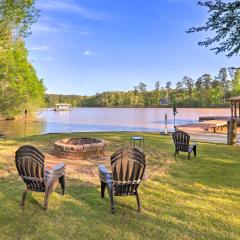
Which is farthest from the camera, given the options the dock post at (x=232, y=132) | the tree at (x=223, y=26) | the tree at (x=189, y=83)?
the tree at (x=189, y=83)

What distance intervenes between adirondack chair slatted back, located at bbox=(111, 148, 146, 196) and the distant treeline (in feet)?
160

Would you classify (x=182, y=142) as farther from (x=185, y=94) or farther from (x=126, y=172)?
(x=185, y=94)

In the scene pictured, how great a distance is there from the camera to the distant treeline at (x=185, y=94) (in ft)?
224

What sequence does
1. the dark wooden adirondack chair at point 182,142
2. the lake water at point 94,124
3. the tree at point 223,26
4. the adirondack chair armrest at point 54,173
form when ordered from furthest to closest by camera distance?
the lake water at point 94,124 < the dark wooden adirondack chair at point 182,142 < the tree at point 223,26 < the adirondack chair armrest at point 54,173

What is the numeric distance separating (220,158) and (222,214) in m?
5.04

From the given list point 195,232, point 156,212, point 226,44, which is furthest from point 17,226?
point 226,44

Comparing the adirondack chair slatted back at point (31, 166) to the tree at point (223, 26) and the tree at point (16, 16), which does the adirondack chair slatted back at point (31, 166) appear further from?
the tree at point (16, 16)

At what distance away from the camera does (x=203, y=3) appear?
263 inches

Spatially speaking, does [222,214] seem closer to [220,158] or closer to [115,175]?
[115,175]

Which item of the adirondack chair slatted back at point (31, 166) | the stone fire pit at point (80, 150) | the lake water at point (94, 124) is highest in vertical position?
the adirondack chair slatted back at point (31, 166)

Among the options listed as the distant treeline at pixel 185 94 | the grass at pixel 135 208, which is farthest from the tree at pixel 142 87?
the grass at pixel 135 208

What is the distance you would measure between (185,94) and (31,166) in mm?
84358

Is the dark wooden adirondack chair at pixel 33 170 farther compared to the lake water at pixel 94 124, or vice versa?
the lake water at pixel 94 124

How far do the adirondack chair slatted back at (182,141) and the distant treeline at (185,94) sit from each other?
4372 cm
